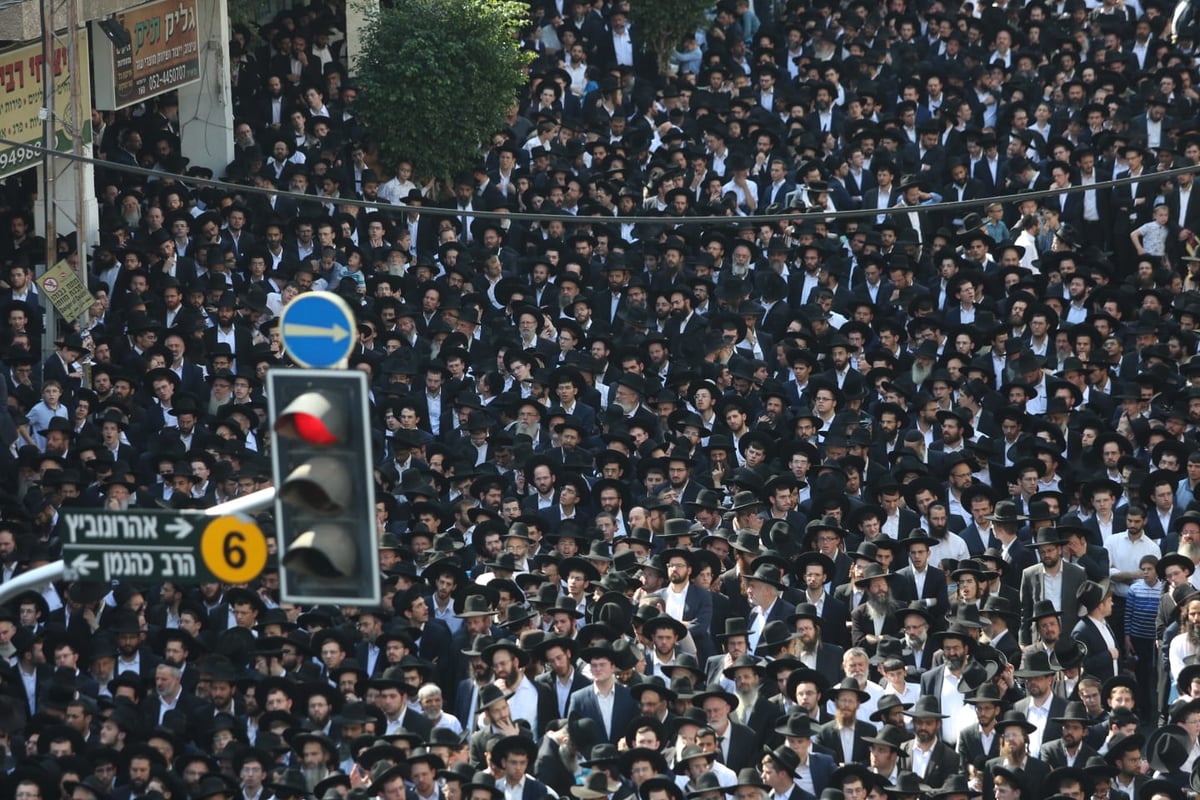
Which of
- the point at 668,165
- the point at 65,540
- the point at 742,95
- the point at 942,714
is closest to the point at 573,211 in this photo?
the point at 668,165

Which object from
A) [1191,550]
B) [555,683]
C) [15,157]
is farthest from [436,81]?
[1191,550]

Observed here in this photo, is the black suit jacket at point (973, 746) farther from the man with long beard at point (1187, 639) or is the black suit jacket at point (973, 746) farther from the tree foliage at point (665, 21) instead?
the tree foliage at point (665, 21)

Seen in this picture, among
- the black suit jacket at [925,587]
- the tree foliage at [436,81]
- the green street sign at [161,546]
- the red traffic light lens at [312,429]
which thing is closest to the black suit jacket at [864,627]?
the black suit jacket at [925,587]

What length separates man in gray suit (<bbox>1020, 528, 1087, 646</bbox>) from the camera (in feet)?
60.3

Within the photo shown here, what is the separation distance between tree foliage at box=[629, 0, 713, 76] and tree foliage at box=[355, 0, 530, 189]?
11.7 feet

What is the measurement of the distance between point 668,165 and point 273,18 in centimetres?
546

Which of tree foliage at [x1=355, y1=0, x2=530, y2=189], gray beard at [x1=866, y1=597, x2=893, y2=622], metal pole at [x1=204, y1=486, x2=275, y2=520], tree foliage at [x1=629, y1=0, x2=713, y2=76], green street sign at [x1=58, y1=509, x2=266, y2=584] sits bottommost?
gray beard at [x1=866, y1=597, x2=893, y2=622]

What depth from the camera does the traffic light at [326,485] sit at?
8648 mm

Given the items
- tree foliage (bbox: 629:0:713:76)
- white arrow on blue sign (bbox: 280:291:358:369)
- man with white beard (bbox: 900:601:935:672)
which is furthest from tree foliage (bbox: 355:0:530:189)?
white arrow on blue sign (bbox: 280:291:358:369)

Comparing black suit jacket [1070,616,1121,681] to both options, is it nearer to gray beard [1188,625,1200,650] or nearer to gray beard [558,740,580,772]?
gray beard [1188,625,1200,650]

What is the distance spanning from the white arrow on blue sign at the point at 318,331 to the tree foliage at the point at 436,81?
17.7m

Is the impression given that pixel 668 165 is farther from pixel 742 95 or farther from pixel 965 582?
pixel 965 582

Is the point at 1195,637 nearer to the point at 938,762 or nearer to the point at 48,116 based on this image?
the point at 938,762

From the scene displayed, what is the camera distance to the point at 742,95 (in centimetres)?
2866
